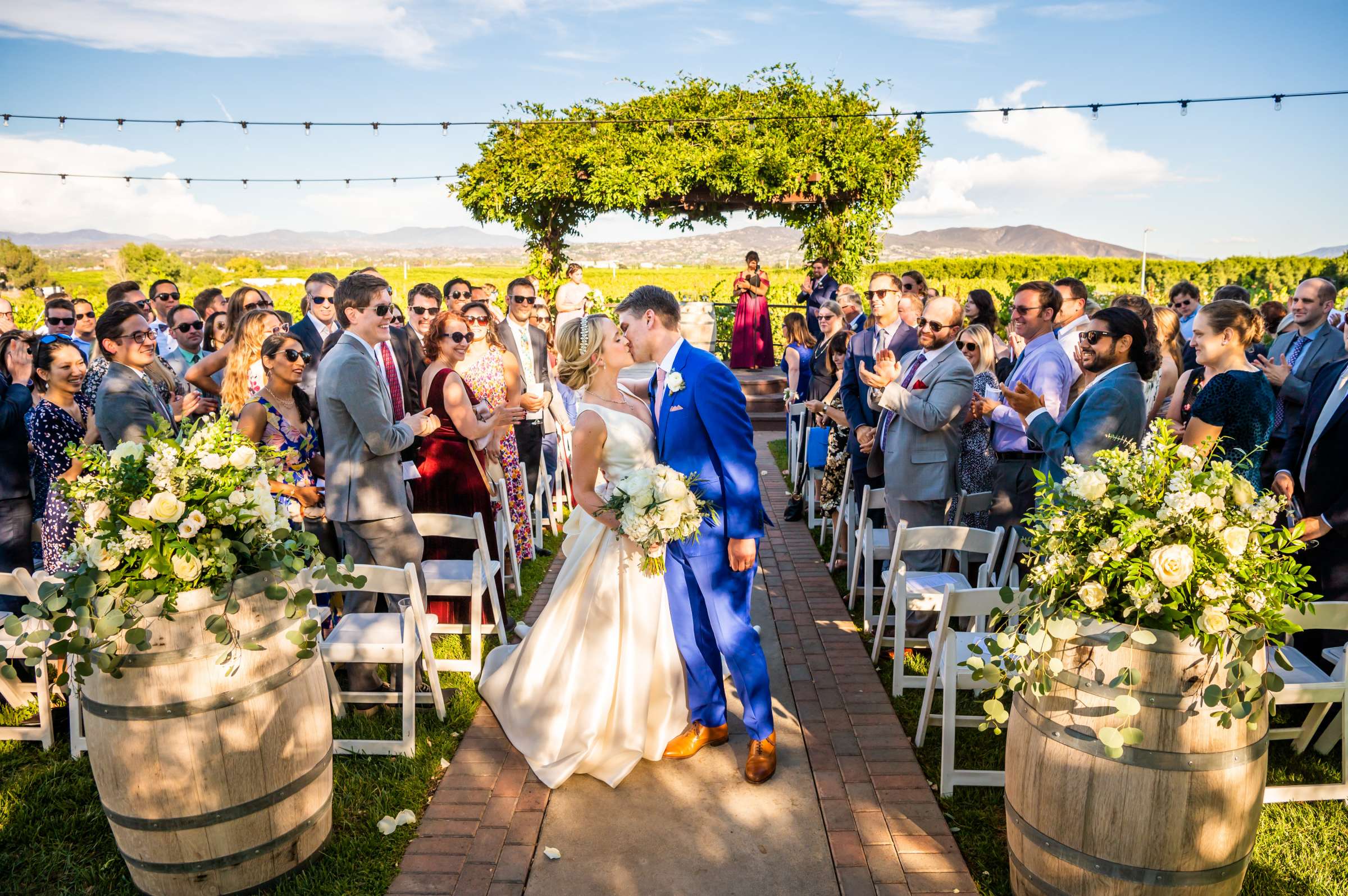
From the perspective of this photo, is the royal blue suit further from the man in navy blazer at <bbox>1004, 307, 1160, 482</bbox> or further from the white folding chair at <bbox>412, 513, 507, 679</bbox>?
the man in navy blazer at <bbox>1004, 307, 1160, 482</bbox>

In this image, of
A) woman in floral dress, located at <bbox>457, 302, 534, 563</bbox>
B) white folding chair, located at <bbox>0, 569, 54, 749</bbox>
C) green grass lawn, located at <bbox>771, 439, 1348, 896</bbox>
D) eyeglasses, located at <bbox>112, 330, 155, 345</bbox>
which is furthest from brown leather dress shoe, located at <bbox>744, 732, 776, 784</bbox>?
eyeglasses, located at <bbox>112, 330, 155, 345</bbox>

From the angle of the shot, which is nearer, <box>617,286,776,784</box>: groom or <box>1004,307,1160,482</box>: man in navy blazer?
<box>617,286,776,784</box>: groom

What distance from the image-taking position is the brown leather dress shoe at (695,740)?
421 centimetres

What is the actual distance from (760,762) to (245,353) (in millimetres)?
4015

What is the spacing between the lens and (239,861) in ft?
10.0

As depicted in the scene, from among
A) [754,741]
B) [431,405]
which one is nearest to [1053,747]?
[754,741]

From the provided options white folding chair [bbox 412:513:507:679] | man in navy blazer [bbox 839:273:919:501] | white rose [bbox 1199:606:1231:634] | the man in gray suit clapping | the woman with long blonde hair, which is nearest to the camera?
white rose [bbox 1199:606:1231:634]

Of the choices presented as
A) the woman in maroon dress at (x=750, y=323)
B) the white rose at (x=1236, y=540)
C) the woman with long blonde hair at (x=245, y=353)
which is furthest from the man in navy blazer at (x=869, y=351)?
the woman in maroon dress at (x=750, y=323)

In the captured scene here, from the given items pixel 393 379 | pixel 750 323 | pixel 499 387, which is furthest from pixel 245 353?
pixel 750 323

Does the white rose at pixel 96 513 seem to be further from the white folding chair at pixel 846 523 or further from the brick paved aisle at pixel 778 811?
the white folding chair at pixel 846 523

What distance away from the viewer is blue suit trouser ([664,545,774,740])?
3.99 m

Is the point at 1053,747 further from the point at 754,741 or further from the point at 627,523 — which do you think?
the point at 627,523

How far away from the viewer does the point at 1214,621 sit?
2.52 metres

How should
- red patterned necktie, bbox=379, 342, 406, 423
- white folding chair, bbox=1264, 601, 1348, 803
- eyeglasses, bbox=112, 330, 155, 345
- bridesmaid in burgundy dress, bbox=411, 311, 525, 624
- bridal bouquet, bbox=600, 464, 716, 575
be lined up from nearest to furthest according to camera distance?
white folding chair, bbox=1264, 601, 1348, 803
bridal bouquet, bbox=600, 464, 716, 575
eyeglasses, bbox=112, 330, 155, 345
bridesmaid in burgundy dress, bbox=411, 311, 525, 624
red patterned necktie, bbox=379, 342, 406, 423
